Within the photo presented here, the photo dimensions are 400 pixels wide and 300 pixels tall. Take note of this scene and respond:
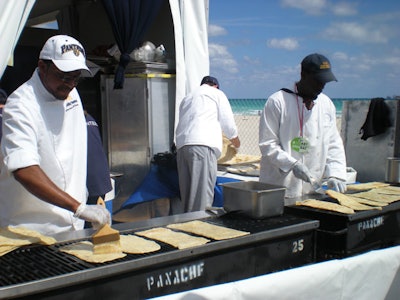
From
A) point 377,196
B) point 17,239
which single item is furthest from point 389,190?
point 17,239

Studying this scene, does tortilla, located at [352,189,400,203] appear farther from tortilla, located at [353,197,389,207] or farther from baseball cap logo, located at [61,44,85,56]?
baseball cap logo, located at [61,44,85,56]

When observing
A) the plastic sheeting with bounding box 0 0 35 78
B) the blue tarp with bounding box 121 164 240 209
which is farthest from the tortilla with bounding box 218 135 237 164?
the plastic sheeting with bounding box 0 0 35 78

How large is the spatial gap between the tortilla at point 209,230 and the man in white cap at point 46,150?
32 cm

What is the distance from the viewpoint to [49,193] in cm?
167

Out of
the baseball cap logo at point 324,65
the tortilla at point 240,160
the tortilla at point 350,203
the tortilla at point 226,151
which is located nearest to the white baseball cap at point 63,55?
the tortilla at point 350,203

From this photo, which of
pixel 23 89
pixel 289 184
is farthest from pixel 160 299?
pixel 289 184

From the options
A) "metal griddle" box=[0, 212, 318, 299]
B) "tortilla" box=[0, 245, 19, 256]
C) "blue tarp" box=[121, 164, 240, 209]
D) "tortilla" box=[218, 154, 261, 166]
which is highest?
"tortilla" box=[0, 245, 19, 256]

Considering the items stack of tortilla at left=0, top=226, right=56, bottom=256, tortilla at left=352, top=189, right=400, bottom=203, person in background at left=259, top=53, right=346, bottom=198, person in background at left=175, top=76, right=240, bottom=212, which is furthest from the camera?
person in background at left=175, top=76, right=240, bottom=212

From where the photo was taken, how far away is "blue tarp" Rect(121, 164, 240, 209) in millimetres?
4568

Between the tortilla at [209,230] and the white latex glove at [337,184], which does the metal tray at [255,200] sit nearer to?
the tortilla at [209,230]

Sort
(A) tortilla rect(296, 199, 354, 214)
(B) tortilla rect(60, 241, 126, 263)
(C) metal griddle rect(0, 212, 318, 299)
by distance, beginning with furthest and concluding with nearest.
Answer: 1. (A) tortilla rect(296, 199, 354, 214)
2. (B) tortilla rect(60, 241, 126, 263)
3. (C) metal griddle rect(0, 212, 318, 299)

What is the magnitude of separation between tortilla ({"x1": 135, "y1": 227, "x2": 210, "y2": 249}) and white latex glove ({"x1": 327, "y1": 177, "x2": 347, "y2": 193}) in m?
1.32

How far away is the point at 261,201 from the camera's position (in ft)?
6.20

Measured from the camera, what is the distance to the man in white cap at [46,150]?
169 cm
